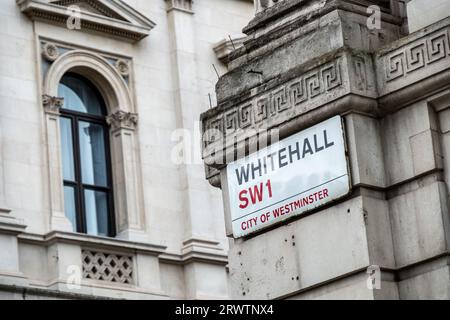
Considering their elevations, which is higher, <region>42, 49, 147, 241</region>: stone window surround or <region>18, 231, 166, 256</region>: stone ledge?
<region>42, 49, 147, 241</region>: stone window surround

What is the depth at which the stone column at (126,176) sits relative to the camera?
99.2 ft

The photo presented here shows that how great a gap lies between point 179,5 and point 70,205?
5.19 metres

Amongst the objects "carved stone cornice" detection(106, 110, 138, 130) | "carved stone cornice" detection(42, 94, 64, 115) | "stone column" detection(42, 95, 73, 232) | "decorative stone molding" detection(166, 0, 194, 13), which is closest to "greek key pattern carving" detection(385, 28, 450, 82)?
"stone column" detection(42, 95, 73, 232)

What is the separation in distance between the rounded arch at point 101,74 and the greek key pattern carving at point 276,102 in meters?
17.6

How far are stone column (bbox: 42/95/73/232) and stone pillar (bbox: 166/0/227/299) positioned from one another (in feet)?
9.14

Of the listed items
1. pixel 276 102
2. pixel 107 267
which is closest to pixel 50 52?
pixel 107 267

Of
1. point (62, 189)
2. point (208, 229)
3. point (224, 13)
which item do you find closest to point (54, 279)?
point (62, 189)

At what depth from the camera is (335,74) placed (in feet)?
38.3

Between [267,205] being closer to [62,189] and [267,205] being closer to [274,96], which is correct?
[274,96]

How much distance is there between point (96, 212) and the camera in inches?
1185

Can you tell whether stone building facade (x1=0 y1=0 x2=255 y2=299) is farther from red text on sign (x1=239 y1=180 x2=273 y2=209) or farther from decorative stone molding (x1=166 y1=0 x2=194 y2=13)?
red text on sign (x1=239 y1=180 x2=273 y2=209)

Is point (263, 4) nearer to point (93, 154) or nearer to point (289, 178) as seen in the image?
point (289, 178)

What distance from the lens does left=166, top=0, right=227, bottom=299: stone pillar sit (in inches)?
1217
